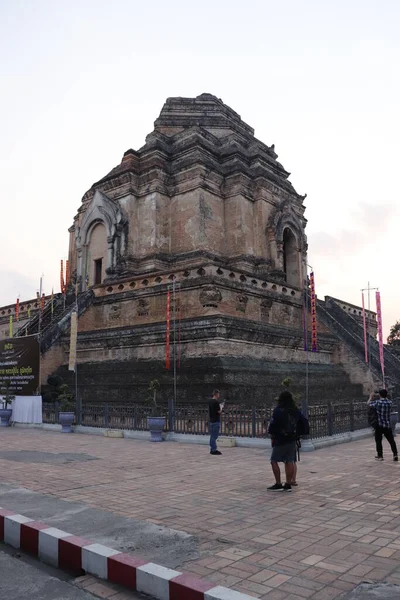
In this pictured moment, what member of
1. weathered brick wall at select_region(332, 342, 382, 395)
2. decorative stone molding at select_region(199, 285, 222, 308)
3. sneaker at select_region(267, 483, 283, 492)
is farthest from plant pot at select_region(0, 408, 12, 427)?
weathered brick wall at select_region(332, 342, 382, 395)

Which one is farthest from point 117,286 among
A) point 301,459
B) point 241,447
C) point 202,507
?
point 202,507

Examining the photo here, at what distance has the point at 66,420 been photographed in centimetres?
1470

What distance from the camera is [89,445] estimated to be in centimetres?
1188

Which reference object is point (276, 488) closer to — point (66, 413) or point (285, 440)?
point (285, 440)

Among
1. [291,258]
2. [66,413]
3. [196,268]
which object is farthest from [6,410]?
[291,258]

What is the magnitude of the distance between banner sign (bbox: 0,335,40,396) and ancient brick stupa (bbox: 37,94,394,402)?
7.01ft

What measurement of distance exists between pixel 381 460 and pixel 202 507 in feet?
16.0

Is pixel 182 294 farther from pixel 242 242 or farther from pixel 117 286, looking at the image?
pixel 242 242

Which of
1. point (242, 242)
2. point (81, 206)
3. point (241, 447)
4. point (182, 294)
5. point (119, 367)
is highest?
point (81, 206)

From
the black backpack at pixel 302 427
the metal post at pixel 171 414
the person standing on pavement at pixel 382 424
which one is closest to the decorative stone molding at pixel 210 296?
the metal post at pixel 171 414

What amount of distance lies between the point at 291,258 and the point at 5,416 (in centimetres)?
1754

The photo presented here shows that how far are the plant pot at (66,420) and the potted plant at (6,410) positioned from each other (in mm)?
3205

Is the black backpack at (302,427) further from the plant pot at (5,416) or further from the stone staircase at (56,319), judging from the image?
the stone staircase at (56,319)

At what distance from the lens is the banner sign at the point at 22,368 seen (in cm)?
1712
